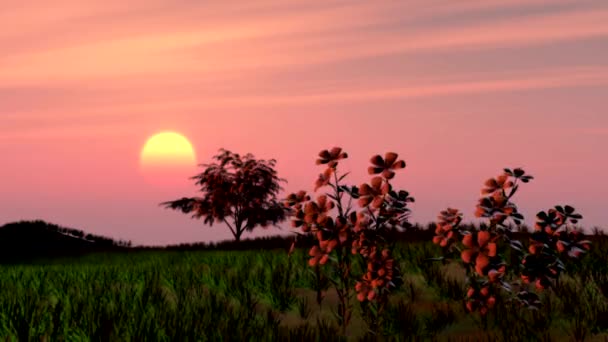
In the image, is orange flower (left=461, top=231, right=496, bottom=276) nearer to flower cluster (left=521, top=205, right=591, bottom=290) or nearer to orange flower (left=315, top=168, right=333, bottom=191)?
flower cluster (left=521, top=205, right=591, bottom=290)

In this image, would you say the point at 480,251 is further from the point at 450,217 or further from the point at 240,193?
the point at 240,193

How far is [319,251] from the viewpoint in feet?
24.3

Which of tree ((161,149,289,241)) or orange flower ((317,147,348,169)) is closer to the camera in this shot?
orange flower ((317,147,348,169))

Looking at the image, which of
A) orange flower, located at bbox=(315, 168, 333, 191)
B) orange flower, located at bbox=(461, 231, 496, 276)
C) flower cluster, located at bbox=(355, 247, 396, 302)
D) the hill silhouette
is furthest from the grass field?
the hill silhouette

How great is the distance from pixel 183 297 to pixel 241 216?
27.2 meters

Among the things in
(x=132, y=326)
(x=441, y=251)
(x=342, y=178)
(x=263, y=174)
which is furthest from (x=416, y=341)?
(x=263, y=174)

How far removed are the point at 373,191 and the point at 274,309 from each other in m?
2.13

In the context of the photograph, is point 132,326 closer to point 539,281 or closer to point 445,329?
point 445,329

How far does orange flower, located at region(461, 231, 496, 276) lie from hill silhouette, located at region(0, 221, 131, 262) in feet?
78.1

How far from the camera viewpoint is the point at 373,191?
7.33 m

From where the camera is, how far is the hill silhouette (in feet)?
96.1

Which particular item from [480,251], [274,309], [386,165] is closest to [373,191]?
[386,165]

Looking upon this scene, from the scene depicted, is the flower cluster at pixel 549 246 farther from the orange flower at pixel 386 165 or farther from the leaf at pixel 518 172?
the orange flower at pixel 386 165

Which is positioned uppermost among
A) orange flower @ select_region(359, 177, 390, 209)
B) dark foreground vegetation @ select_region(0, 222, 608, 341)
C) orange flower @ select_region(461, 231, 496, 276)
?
orange flower @ select_region(359, 177, 390, 209)
